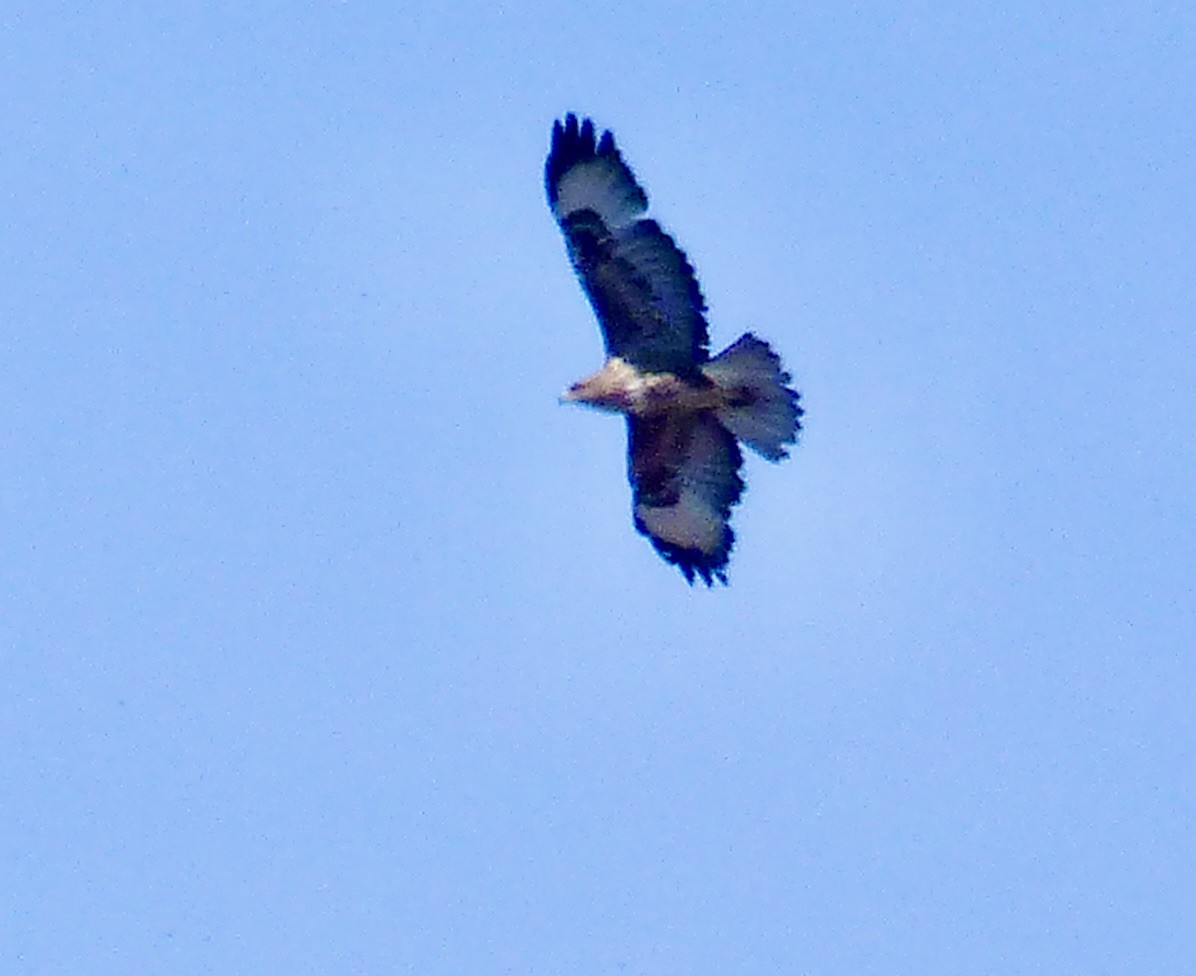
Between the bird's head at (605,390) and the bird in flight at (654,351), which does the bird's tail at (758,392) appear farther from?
the bird's head at (605,390)

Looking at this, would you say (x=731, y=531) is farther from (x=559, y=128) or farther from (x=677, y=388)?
(x=559, y=128)

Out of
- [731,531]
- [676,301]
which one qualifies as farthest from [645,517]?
[676,301]

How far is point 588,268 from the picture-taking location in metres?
17.6

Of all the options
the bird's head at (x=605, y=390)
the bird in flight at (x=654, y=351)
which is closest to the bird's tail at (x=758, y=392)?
the bird in flight at (x=654, y=351)

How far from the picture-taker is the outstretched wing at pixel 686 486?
18.3 meters

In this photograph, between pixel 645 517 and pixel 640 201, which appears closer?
pixel 640 201

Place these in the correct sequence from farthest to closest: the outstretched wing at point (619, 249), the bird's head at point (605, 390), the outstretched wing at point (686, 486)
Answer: the outstretched wing at point (686, 486) → the bird's head at point (605, 390) → the outstretched wing at point (619, 249)

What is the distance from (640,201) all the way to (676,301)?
60 centimetres

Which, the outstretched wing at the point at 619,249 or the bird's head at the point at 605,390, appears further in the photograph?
the bird's head at the point at 605,390

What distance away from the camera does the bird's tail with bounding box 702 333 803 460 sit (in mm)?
17766

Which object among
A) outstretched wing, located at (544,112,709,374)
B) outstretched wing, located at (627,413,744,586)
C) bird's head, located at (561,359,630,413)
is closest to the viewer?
outstretched wing, located at (544,112,709,374)

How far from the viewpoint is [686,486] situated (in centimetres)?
1852

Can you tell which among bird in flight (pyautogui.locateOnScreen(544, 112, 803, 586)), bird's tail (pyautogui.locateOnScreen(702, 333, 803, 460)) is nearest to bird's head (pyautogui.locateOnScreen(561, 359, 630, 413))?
bird in flight (pyautogui.locateOnScreen(544, 112, 803, 586))

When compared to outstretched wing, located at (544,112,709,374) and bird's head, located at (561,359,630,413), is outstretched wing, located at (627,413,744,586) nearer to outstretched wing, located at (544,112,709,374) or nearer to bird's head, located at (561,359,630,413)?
bird's head, located at (561,359,630,413)
